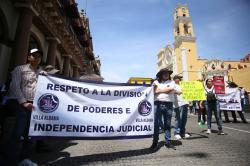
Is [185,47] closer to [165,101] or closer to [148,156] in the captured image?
[165,101]

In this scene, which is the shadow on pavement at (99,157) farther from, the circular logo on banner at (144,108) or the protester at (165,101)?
the circular logo on banner at (144,108)

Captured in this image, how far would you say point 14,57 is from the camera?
7496 mm

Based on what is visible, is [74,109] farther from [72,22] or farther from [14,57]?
[72,22]

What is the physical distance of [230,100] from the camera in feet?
35.9

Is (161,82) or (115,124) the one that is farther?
(161,82)

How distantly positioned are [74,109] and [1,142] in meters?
1.71

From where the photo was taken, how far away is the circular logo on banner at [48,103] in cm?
349

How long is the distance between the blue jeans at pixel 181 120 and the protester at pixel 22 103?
429 centimetres

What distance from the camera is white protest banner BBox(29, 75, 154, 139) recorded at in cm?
352

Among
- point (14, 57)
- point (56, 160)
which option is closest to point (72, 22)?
point (14, 57)

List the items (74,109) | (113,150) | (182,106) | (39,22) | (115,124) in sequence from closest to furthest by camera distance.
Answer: (74,109), (115,124), (113,150), (182,106), (39,22)

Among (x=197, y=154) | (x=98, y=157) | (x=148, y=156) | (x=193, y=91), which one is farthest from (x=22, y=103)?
(x=193, y=91)

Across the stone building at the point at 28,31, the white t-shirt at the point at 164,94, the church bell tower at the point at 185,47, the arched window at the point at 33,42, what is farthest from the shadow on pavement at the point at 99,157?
the church bell tower at the point at 185,47

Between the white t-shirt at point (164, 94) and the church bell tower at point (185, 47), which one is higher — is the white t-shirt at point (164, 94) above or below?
below
